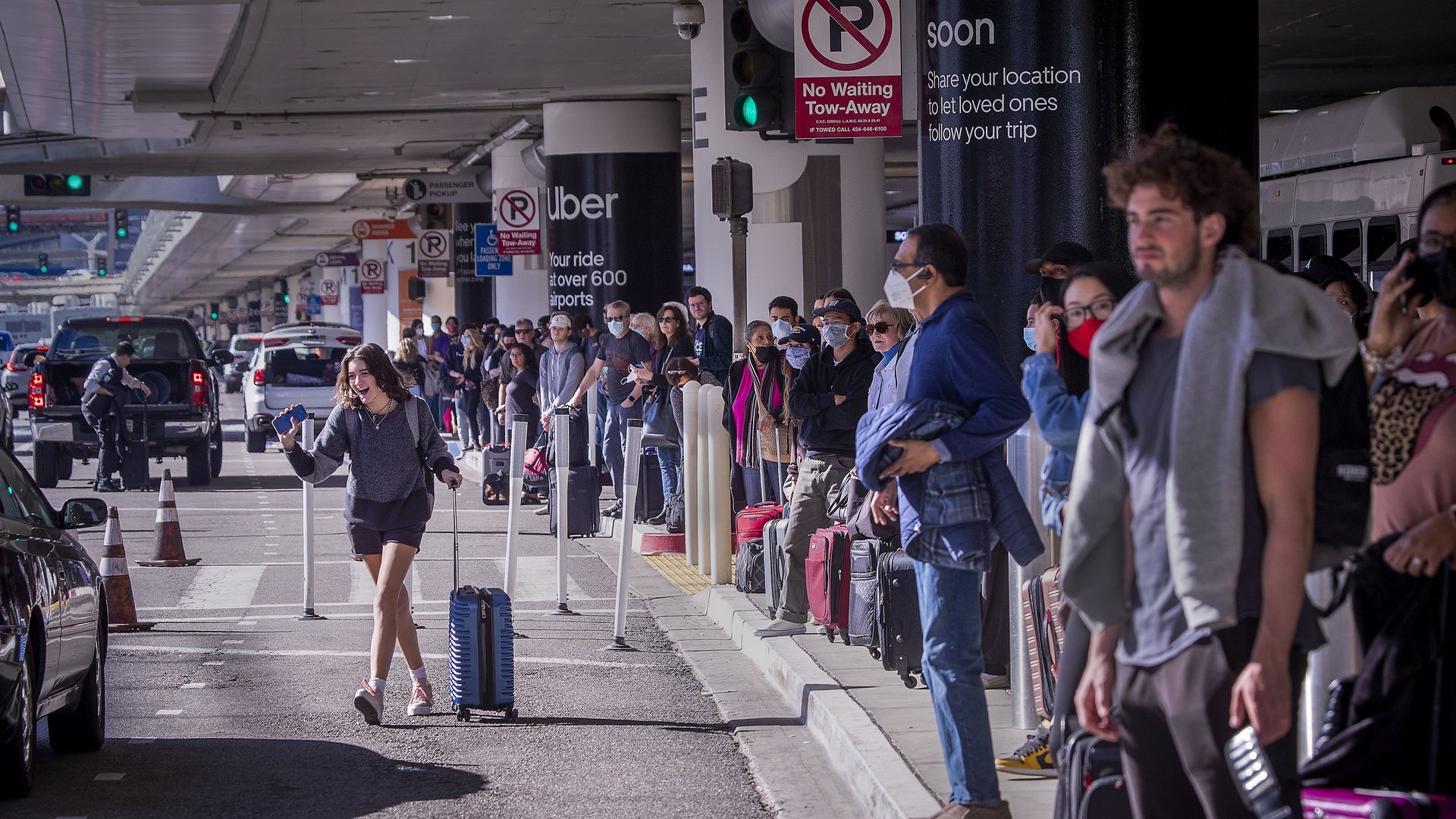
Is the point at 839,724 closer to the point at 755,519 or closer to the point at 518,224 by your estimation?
the point at 755,519

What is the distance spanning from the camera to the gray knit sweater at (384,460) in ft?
28.5

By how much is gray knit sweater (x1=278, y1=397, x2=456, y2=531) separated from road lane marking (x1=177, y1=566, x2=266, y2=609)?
419 cm

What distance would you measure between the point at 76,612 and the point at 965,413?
4.09 meters

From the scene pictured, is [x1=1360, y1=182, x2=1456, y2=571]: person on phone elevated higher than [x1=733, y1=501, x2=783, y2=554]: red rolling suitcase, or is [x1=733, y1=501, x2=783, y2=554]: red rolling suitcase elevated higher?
[x1=1360, y1=182, x2=1456, y2=571]: person on phone

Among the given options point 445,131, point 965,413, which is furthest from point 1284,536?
point 445,131

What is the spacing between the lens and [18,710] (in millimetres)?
6863

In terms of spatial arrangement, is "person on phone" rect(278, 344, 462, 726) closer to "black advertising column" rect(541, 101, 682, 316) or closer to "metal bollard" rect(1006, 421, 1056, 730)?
"metal bollard" rect(1006, 421, 1056, 730)

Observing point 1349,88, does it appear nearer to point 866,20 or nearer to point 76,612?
point 866,20

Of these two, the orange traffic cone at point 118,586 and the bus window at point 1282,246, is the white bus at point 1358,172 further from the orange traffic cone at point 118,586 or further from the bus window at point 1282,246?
the orange traffic cone at point 118,586

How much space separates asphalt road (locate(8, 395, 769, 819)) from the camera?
281 inches

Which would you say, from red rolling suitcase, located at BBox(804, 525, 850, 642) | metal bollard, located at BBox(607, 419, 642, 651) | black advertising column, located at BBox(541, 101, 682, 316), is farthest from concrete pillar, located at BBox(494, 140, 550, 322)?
red rolling suitcase, located at BBox(804, 525, 850, 642)

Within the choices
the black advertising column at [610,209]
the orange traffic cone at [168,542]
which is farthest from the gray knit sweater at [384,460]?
the black advertising column at [610,209]

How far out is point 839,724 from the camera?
761 cm

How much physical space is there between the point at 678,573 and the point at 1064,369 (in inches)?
329
